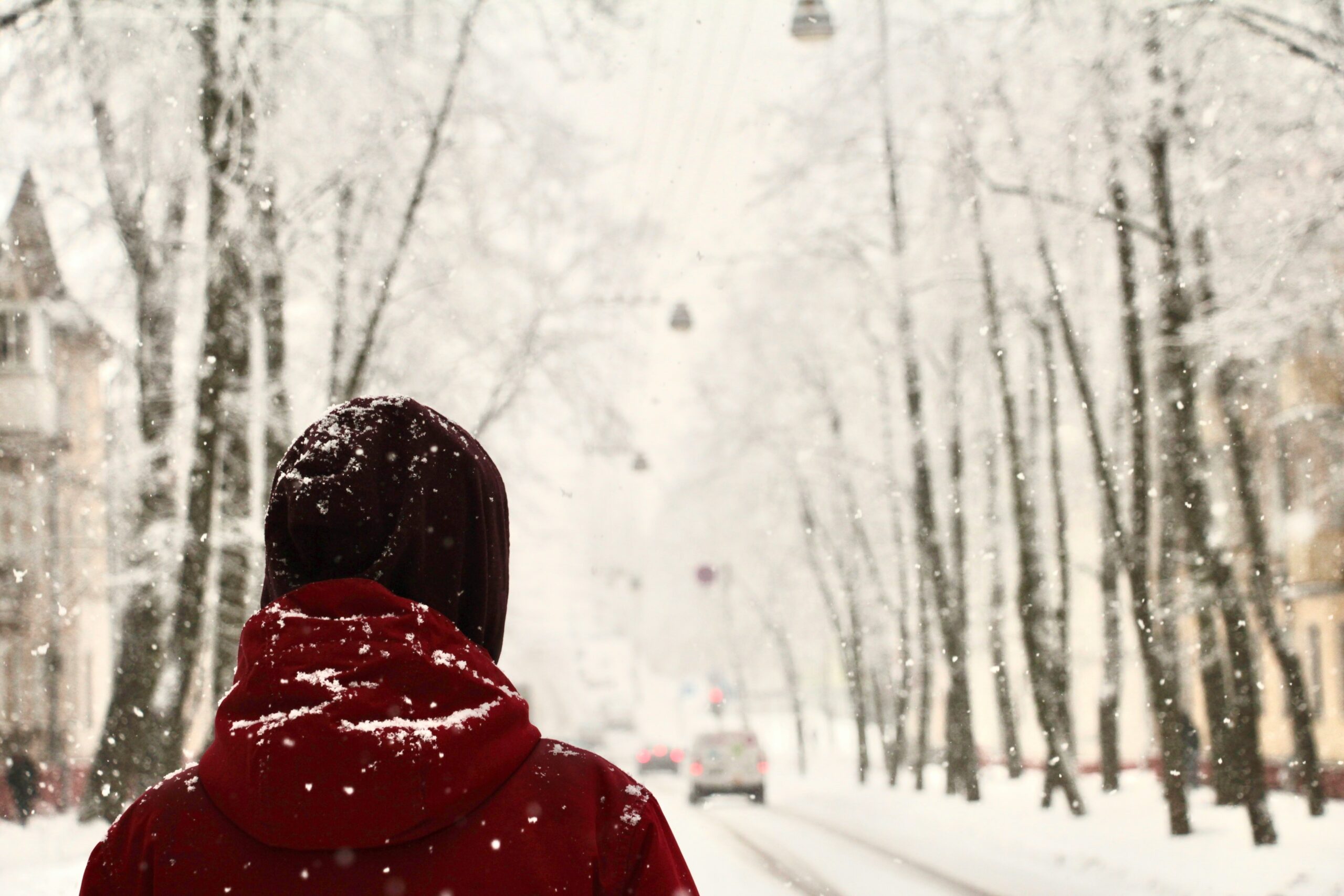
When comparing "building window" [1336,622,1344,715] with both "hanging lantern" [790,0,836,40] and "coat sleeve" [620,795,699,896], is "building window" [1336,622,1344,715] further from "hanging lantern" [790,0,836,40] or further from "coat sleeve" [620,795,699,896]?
"coat sleeve" [620,795,699,896]

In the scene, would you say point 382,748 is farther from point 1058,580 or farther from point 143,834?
→ point 1058,580

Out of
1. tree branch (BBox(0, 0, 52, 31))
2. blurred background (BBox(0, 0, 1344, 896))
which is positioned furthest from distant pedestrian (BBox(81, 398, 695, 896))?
blurred background (BBox(0, 0, 1344, 896))

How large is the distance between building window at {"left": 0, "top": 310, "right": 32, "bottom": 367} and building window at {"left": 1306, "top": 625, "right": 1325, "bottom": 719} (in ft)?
86.0

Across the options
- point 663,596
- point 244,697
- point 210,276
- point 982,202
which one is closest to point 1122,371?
point 982,202

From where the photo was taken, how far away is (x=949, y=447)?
26.4m

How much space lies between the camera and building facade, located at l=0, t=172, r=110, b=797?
15.9 meters

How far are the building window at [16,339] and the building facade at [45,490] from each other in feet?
0.18

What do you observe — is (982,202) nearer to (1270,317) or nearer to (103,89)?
(1270,317)

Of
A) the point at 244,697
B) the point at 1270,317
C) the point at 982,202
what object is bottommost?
the point at 244,697

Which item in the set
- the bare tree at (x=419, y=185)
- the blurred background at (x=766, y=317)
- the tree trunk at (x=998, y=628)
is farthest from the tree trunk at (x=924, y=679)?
the bare tree at (x=419, y=185)

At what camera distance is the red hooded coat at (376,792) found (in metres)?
1.76

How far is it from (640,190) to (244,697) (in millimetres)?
19021

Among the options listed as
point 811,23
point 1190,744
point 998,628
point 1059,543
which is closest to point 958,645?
point 1059,543

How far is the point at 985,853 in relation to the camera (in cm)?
1795
